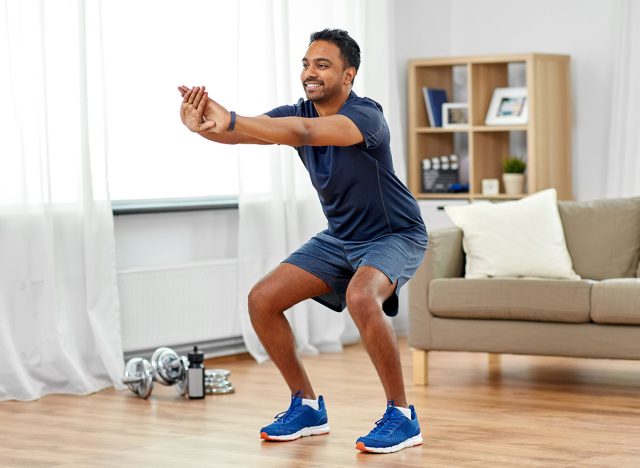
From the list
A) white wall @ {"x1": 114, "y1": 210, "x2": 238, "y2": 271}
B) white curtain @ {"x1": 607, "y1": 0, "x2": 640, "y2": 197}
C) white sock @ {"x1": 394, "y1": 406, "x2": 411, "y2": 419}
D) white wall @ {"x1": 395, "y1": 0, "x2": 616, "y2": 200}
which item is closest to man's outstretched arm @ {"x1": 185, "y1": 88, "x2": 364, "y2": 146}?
white sock @ {"x1": 394, "y1": 406, "x2": 411, "y2": 419}

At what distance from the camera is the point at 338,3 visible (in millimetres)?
6211

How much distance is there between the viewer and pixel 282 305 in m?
3.81

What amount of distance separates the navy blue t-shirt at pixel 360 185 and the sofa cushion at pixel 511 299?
0.98 metres

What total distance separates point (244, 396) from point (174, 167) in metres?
1.40

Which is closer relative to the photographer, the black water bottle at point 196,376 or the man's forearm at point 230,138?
the man's forearm at point 230,138

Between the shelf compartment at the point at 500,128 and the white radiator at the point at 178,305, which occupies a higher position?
the shelf compartment at the point at 500,128

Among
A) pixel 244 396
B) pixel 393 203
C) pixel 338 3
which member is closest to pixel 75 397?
pixel 244 396

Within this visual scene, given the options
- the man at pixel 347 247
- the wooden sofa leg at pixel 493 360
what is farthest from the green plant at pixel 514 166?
the man at pixel 347 247

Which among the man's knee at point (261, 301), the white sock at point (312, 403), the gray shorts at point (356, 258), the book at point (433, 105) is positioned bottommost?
the white sock at point (312, 403)

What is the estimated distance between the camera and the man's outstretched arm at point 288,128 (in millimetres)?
3146

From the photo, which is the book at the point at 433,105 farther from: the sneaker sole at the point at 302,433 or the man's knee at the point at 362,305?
the man's knee at the point at 362,305

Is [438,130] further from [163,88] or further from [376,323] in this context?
[376,323]

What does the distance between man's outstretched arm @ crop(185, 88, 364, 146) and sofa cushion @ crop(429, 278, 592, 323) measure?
4.80 feet

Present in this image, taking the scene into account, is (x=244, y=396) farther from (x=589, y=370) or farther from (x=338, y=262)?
(x=589, y=370)
